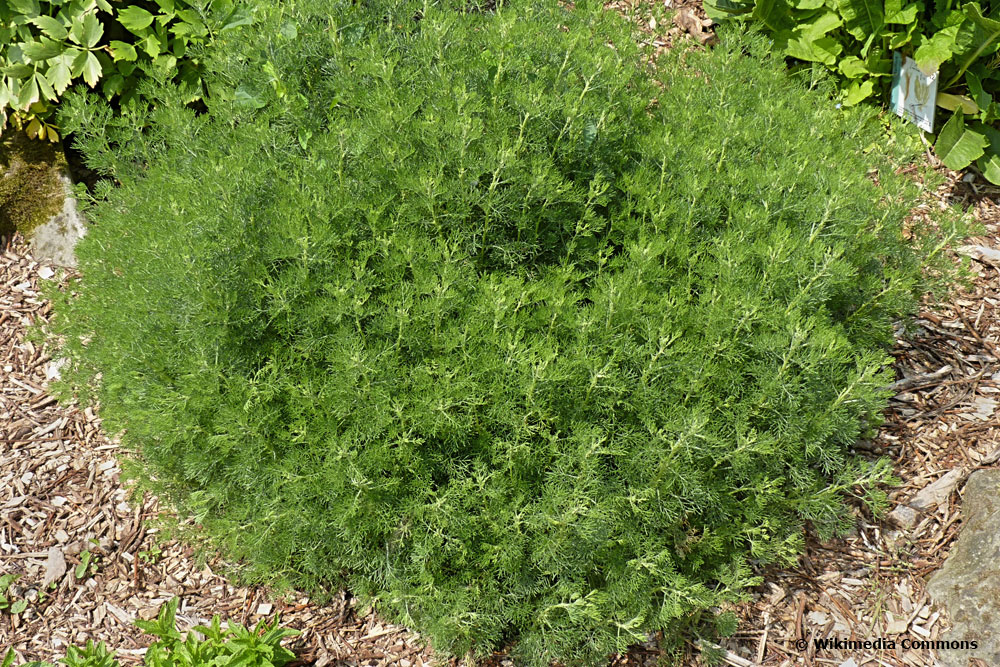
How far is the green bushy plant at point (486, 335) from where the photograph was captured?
2736 millimetres

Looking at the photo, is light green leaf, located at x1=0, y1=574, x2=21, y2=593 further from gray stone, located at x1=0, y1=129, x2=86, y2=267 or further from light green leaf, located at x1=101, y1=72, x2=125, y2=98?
light green leaf, located at x1=101, y1=72, x2=125, y2=98

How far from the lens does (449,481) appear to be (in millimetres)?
2766

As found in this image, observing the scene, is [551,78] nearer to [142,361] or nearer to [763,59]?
[763,59]

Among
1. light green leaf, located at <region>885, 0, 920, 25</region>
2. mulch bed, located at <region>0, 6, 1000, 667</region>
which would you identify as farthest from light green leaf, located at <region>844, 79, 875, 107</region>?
mulch bed, located at <region>0, 6, 1000, 667</region>

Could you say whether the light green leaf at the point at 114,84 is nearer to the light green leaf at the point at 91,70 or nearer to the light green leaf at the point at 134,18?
the light green leaf at the point at 91,70

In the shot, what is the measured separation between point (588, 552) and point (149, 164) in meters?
2.52

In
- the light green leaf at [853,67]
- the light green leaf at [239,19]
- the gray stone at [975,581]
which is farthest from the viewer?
the light green leaf at [853,67]

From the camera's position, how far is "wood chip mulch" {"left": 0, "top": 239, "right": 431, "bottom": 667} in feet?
10.4

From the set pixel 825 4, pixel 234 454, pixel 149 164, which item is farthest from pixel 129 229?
pixel 825 4

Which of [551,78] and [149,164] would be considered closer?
[551,78]

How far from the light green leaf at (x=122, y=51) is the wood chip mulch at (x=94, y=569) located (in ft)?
5.88

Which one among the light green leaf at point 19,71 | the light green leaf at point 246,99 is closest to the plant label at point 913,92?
the light green leaf at point 246,99

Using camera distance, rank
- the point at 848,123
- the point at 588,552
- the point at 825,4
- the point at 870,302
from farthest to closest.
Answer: the point at 825,4 → the point at 848,123 → the point at 870,302 → the point at 588,552

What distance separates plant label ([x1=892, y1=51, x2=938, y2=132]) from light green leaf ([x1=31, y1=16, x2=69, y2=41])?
14.9ft
